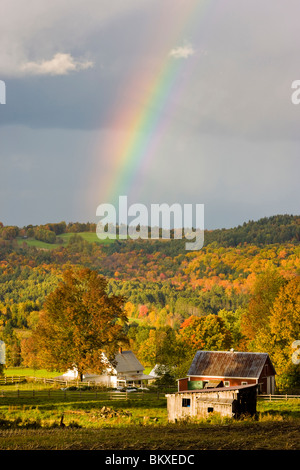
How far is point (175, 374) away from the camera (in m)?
63.1

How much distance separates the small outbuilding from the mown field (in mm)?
958

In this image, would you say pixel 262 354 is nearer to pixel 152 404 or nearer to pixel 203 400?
pixel 152 404

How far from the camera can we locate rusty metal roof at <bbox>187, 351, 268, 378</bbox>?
5392 cm

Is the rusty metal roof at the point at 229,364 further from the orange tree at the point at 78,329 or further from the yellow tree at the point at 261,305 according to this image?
the yellow tree at the point at 261,305

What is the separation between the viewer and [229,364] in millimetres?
54844

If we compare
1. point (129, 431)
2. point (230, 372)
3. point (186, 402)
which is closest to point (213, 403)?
point (186, 402)

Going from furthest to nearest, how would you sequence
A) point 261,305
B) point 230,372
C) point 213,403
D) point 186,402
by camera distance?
1. point 261,305
2. point 230,372
3. point 186,402
4. point 213,403

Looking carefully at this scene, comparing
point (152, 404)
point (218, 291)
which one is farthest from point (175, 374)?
point (218, 291)

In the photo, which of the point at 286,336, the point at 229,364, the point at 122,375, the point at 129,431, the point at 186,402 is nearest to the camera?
the point at 129,431

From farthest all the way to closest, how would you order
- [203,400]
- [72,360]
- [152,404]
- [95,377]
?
[95,377] < [72,360] < [152,404] < [203,400]

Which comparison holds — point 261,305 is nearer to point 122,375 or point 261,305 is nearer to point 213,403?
point 122,375

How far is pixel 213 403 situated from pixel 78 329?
2486 cm

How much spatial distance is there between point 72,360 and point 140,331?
58.0m

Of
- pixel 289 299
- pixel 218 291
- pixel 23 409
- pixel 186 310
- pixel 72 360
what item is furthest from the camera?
pixel 218 291
